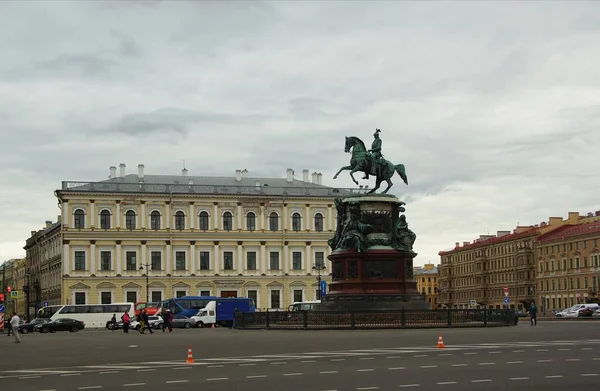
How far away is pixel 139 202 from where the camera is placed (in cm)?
10788

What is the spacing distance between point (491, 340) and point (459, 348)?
14.8ft

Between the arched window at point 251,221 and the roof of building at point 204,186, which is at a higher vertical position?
the roof of building at point 204,186

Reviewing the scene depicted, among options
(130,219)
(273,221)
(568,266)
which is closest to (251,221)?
(273,221)

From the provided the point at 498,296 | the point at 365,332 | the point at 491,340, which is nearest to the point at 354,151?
the point at 365,332

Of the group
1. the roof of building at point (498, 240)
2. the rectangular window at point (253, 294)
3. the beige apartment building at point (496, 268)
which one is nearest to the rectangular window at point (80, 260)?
the rectangular window at point (253, 294)

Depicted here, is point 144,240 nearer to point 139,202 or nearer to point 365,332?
point 139,202

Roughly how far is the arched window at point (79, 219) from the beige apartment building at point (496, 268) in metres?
52.9

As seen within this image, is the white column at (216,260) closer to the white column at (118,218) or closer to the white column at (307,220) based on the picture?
the white column at (307,220)

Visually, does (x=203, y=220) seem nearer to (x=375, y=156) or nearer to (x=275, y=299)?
(x=275, y=299)

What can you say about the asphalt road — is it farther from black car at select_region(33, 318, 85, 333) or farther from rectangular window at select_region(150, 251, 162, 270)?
rectangular window at select_region(150, 251, 162, 270)

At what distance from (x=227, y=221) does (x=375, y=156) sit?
61.5m

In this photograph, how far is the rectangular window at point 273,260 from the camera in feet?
366

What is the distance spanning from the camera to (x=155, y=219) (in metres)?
109

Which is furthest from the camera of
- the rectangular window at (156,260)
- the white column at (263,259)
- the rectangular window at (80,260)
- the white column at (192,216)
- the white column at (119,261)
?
the white column at (263,259)
